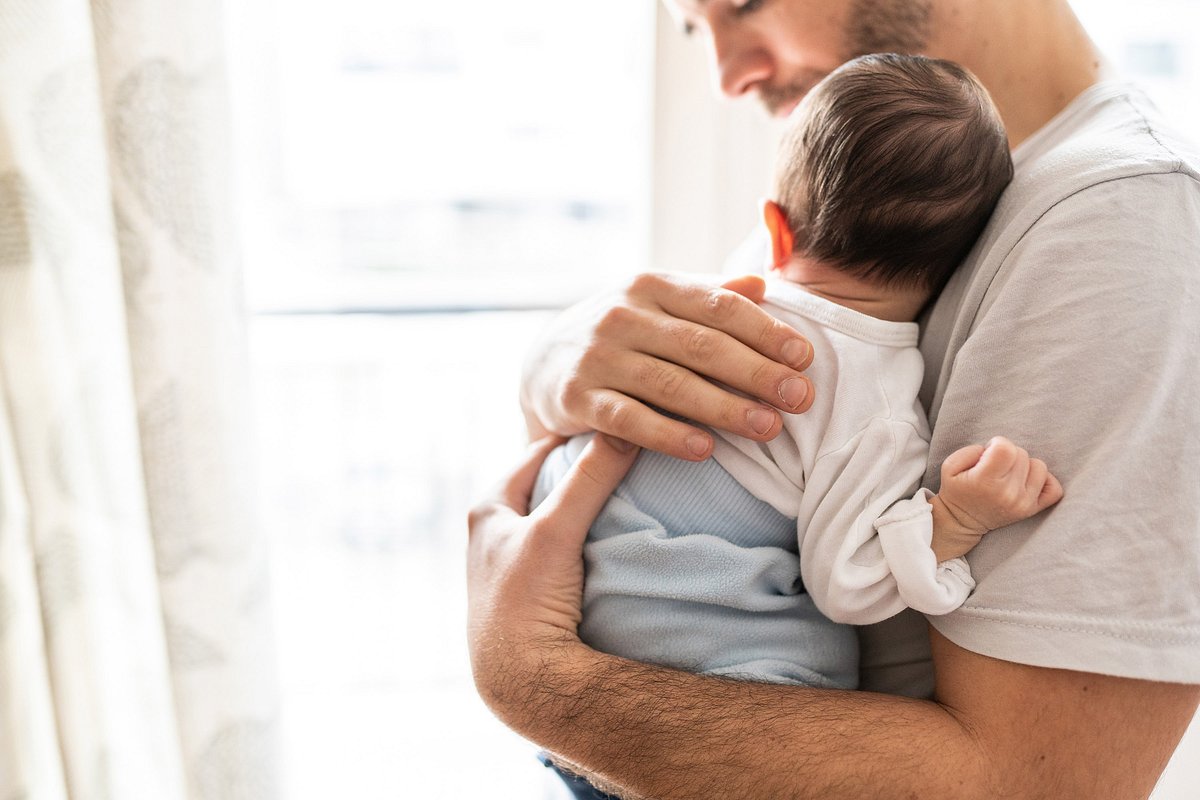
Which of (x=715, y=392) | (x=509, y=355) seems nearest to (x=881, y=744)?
(x=715, y=392)

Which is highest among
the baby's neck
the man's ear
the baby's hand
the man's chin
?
the man's chin

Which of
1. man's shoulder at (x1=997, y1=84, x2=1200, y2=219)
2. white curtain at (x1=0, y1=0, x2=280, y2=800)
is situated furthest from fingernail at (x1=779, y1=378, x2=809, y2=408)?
white curtain at (x1=0, y1=0, x2=280, y2=800)

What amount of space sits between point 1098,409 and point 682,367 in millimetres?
357

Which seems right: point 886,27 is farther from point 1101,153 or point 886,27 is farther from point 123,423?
point 123,423

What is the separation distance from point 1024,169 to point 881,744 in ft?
1.80

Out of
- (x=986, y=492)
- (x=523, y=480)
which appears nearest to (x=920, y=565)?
(x=986, y=492)

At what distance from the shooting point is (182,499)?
1.08 m

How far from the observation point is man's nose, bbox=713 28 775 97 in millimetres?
1188

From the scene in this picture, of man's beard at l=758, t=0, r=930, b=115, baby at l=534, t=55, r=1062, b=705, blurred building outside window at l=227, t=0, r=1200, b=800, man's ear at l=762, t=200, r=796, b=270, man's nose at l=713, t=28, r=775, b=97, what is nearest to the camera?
baby at l=534, t=55, r=1062, b=705

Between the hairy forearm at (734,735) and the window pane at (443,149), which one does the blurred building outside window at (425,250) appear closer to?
the window pane at (443,149)

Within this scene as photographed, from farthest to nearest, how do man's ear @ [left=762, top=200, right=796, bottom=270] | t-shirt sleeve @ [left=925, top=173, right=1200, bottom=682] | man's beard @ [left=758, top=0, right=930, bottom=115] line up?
1. man's beard @ [left=758, top=0, right=930, bottom=115]
2. man's ear @ [left=762, top=200, right=796, bottom=270]
3. t-shirt sleeve @ [left=925, top=173, right=1200, bottom=682]

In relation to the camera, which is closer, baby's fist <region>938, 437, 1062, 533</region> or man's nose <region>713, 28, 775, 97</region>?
baby's fist <region>938, 437, 1062, 533</region>

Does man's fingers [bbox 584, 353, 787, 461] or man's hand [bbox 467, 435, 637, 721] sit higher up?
man's fingers [bbox 584, 353, 787, 461]

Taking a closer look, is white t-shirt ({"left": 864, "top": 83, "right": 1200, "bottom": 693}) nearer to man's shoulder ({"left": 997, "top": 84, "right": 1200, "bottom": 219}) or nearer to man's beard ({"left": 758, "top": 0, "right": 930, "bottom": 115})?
man's shoulder ({"left": 997, "top": 84, "right": 1200, "bottom": 219})
